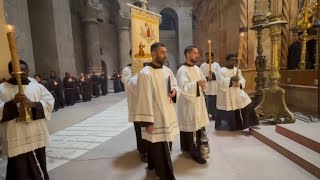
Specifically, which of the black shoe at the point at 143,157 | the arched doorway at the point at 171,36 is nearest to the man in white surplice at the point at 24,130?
the black shoe at the point at 143,157

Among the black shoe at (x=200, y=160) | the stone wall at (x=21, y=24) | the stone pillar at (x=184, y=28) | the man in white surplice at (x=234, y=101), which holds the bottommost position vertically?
the black shoe at (x=200, y=160)

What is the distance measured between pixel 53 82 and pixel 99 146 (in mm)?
6867

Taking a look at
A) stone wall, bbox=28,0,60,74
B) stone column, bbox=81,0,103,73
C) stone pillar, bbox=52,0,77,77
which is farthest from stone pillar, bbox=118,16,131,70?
stone wall, bbox=28,0,60,74

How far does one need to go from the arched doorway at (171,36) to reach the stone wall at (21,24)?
632 inches

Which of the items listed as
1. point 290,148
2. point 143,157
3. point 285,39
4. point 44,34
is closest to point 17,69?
point 143,157

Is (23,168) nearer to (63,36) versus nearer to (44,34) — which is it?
(44,34)

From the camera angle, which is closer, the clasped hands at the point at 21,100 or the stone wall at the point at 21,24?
the clasped hands at the point at 21,100

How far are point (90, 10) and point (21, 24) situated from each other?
810 cm

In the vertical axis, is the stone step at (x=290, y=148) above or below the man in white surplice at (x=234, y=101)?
below

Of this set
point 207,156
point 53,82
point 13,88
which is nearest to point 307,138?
point 207,156

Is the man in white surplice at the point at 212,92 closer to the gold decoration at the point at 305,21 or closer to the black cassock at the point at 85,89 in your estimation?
the gold decoration at the point at 305,21

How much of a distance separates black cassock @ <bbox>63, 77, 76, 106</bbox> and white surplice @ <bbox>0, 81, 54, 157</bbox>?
30.2 ft

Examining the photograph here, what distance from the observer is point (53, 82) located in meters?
11.0

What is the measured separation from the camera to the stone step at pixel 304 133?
384 centimetres
